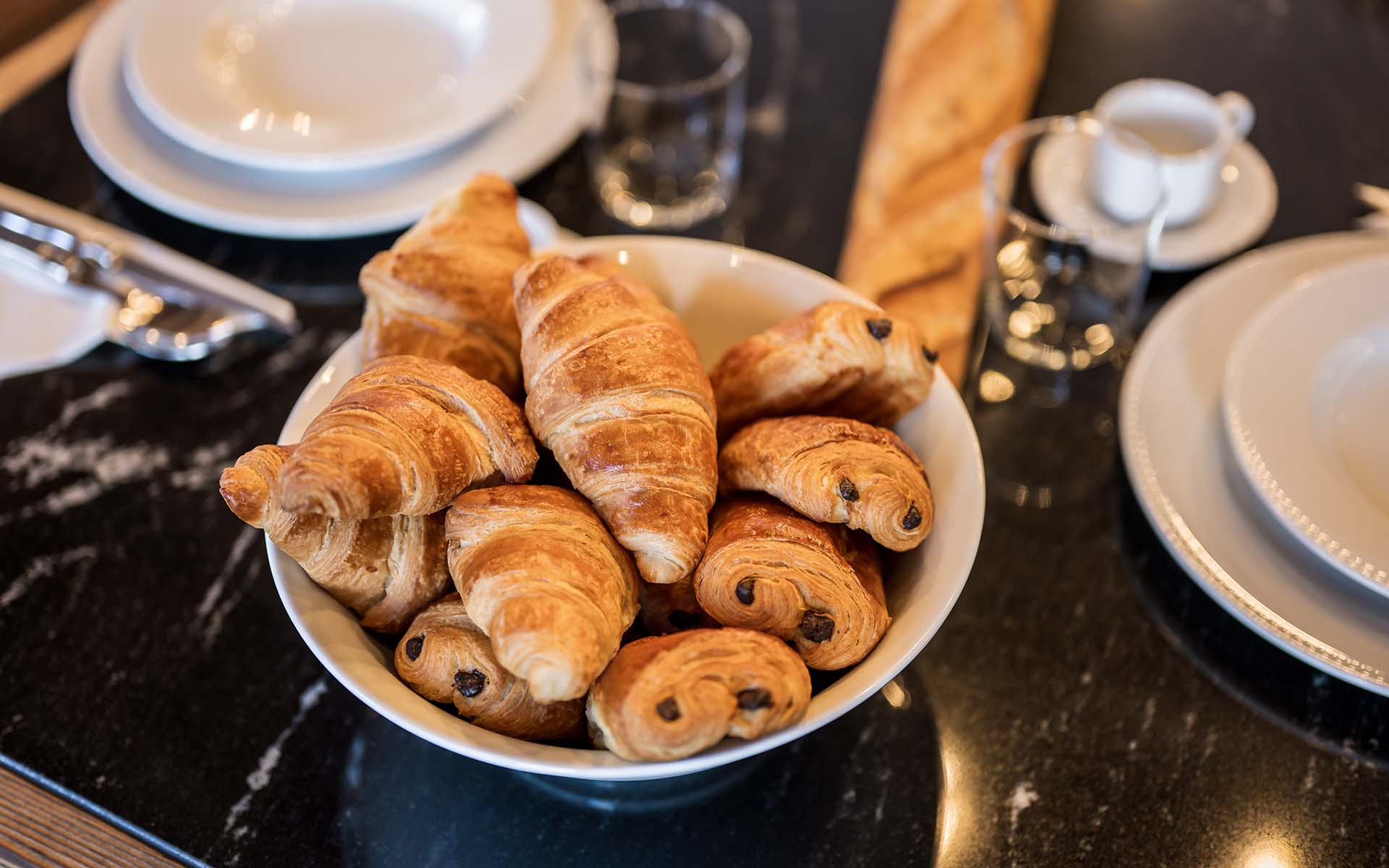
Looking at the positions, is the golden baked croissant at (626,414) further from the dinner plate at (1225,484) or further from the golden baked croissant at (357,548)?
the dinner plate at (1225,484)

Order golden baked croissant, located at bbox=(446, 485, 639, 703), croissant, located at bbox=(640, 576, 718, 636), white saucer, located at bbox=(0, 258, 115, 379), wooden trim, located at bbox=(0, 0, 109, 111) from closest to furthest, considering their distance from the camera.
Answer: golden baked croissant, located at bbox=(446, 485, 639, 703), croissant, located at bbox=(640, 576, 718, 636), white saucer, located at bbox=(0, 258, 115, 379), wooden trim, located at bbox=(0, 0, 109, 111)

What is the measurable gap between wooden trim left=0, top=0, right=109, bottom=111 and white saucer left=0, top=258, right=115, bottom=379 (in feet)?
1.12

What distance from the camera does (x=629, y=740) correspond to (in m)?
0.59

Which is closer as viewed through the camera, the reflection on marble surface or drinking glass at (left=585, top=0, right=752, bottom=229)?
the reflection on marble surface

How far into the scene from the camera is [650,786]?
2.52 feet

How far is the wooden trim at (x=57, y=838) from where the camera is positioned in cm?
75

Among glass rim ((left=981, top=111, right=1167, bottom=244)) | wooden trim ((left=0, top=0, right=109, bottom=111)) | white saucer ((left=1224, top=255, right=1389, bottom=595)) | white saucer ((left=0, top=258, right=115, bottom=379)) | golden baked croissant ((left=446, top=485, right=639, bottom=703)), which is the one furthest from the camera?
wooden trim ((left=0, top=0, right=109, bottom=111))

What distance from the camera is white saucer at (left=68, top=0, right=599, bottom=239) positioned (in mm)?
1105

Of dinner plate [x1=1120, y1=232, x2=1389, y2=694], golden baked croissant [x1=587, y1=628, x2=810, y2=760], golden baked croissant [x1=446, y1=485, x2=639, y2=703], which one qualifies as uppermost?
golden baked croissant [x1=446, y1=485, x2=639, y2=703]

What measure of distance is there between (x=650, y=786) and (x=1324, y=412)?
627 mm

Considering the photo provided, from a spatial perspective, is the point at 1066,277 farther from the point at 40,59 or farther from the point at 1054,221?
the point at 40,59

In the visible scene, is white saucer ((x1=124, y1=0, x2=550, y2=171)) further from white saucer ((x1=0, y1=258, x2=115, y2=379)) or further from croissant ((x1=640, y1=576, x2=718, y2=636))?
croissant ((x1=640, y1=576, x2=718, y2=636))

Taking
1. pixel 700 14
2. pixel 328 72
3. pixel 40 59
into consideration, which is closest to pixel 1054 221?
pixel 700 14

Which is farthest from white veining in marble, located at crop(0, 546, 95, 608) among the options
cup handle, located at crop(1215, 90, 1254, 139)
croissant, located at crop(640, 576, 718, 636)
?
cup handle, located at crop(1215, 90, 1254, 139)
